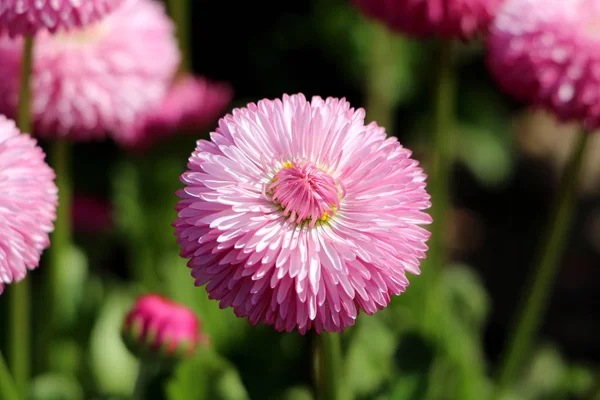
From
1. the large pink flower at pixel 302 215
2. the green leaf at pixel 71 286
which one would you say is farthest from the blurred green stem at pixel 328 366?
the green leaf at pixel 71 286

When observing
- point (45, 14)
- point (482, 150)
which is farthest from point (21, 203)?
→ point (482, 150)

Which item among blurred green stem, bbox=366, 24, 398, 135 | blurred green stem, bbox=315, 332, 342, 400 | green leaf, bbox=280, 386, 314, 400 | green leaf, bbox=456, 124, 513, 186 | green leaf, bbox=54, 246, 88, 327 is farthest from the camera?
green leaf, bbox=456, 124, 513, 186

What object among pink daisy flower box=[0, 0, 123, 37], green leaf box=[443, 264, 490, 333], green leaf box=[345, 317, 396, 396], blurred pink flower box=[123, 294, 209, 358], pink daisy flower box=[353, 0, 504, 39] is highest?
pink daisy flower box=[353, 0, 504, 39]

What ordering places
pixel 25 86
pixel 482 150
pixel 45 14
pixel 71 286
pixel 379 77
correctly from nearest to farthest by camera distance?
pixel 45 14
pixel 25 86
pixel 71 286
pixel 379 77
pixel 482 150

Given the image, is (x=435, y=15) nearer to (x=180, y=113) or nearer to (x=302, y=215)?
(x=302, y=215)

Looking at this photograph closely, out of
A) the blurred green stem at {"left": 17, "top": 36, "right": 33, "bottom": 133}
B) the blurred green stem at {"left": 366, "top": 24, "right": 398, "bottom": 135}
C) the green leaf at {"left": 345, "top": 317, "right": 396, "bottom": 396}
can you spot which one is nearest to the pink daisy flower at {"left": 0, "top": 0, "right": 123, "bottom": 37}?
the blurred green stem at {"left": 17, "top": 36, "right": 33, "bottom": 133}

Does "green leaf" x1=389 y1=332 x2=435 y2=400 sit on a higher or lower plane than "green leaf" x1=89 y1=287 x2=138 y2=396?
higher

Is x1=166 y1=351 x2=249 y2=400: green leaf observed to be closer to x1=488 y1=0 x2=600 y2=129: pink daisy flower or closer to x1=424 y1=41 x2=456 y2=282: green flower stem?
x1=424 y1=41 x2=456 y2=282: green flower stem
